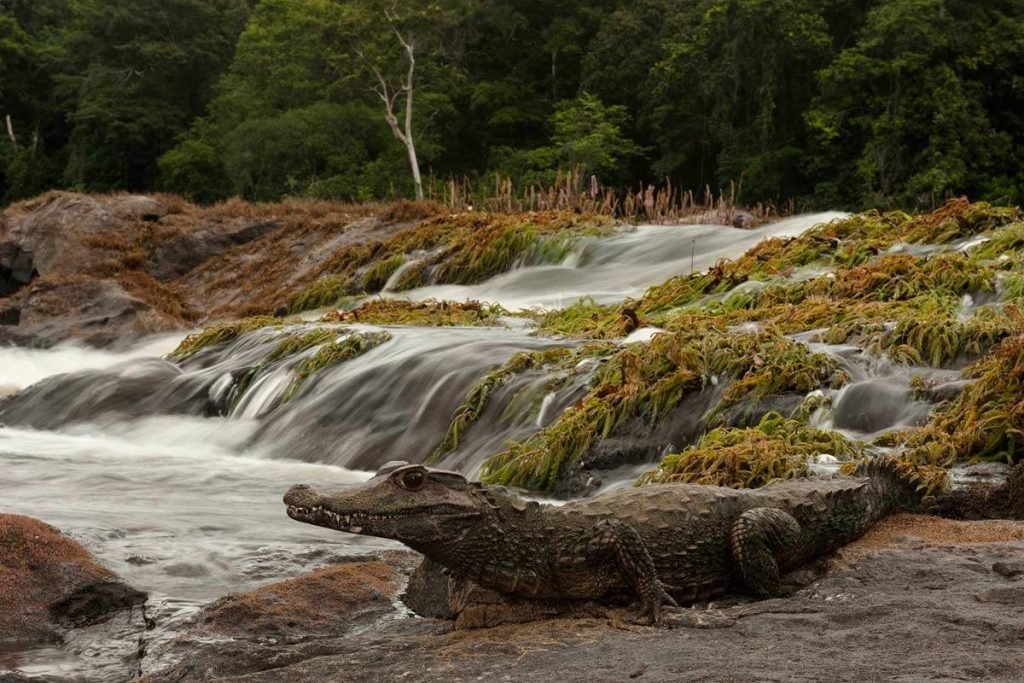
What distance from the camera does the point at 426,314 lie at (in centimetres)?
1595

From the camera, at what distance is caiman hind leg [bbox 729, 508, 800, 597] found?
4.39m

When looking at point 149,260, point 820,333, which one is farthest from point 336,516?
point 149,260

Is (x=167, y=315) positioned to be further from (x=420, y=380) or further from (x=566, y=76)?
(x=566, y=76)

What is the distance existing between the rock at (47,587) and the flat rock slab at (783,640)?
86cm

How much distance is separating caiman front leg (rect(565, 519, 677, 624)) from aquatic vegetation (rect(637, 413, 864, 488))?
197 cm

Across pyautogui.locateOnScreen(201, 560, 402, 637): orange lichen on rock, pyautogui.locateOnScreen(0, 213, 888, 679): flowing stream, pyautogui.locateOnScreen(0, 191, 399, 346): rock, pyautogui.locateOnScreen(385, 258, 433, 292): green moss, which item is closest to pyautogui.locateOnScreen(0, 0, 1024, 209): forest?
Result: pyautogui.locateOnScreen(0, 191, 399, 346): rock

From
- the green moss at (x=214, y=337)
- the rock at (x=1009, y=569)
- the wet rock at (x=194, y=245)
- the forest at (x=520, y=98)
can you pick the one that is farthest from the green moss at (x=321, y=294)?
the rock at (x=1009, y=569)

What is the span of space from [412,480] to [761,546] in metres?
1.23

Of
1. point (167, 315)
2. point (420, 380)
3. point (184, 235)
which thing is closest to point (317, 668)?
point (420, 380)

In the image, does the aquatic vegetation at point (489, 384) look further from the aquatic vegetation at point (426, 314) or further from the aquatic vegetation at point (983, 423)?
the aquatic vegetation at point (426, 314)

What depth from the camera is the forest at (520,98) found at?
3816cm

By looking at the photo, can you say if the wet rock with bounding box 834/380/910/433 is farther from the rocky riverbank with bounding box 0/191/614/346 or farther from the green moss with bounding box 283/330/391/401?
the rocky riverbank with bounding box 0/191/614/346

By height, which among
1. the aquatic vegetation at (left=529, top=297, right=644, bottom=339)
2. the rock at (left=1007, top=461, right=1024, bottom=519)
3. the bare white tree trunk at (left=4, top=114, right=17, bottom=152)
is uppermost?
the bare white tree trunk at (left=4, top=114, right=17, bottom=152)

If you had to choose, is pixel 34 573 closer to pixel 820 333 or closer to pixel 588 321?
pixel 820 333
